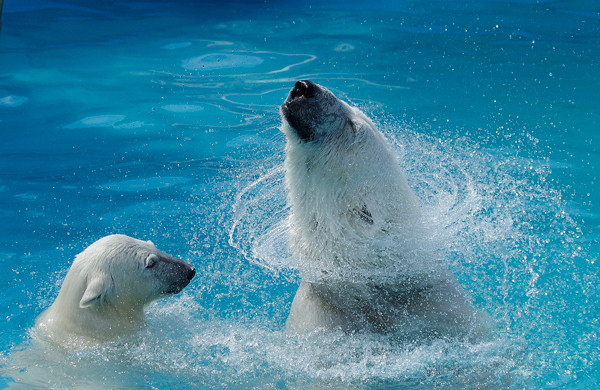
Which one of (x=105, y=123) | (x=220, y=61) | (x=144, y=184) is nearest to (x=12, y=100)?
(x=105, y=123)

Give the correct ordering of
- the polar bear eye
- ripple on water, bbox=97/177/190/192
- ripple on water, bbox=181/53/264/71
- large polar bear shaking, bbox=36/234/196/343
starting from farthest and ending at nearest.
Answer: ripple on water, bbox=181/53/264/71 → ripple on water, bbox=97/177/190/192 → the polar bear eye → large polar bear shaking, bbox=36/234/196/343

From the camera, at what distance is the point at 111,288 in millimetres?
4375

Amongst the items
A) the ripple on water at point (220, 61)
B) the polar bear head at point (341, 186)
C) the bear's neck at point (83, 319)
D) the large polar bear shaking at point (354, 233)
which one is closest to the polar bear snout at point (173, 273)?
the bear's neck at point (83, 319)

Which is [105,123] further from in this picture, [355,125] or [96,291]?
[355,125]

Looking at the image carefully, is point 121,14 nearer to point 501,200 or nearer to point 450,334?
point 501,200

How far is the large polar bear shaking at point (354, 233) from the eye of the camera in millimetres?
3715

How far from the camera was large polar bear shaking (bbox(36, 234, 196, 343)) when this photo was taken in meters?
4.36

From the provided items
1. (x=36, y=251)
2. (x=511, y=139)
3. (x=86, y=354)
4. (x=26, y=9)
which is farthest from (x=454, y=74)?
(x=26, y=9)

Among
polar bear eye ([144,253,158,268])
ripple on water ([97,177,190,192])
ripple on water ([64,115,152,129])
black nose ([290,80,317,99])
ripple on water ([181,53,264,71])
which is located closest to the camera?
black nose ([290,80,317,99])

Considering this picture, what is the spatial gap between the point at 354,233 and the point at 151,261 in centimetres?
154

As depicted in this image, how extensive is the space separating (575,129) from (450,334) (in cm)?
436

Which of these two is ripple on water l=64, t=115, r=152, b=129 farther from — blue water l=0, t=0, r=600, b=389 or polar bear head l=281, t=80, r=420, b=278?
polar bear head l=281, t=80, r=420, b=278

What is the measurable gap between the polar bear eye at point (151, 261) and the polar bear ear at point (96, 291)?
265mm

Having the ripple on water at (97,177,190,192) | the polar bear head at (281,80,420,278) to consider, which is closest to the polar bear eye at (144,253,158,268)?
the polar bear head at (281,80,420,278)
